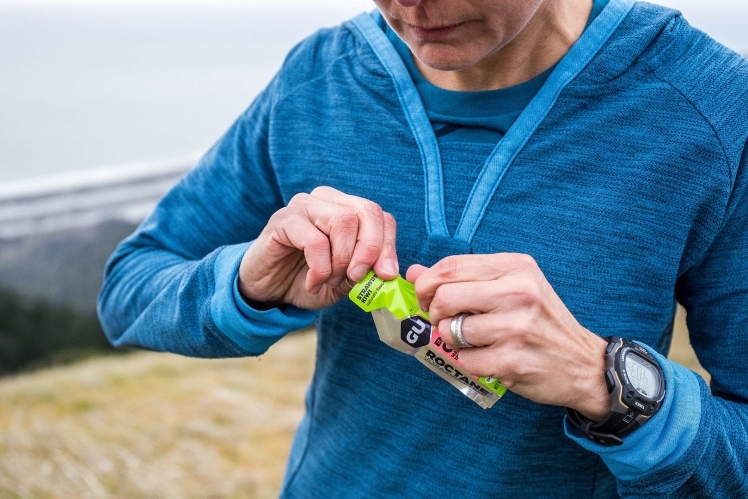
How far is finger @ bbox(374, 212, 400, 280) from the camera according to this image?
3.83ft

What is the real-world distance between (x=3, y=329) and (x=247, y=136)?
395cm

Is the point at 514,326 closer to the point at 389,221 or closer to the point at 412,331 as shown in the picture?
the point at 412,331

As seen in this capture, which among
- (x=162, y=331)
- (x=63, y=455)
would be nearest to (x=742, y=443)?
(x=162, y=331)

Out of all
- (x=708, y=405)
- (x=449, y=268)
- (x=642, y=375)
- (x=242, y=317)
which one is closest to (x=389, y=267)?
(x=449, y=268)

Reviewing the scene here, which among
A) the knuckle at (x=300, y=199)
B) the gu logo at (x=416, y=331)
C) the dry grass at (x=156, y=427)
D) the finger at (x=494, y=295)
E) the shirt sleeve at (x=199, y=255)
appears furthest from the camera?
the dry grass at (x=156, y=427)

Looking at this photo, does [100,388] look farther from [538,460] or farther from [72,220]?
[538,460]

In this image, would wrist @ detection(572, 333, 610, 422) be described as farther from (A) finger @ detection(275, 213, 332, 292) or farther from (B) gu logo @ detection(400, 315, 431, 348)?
(A) finger @ detection(275, 213, 332, 292)

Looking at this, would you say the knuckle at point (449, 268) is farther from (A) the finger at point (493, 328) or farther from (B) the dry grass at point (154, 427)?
(B) the dry grass at point (154, 427)

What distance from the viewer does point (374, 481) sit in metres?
1.43

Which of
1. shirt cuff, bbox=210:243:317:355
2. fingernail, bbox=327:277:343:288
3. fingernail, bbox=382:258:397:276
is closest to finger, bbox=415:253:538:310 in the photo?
fingernail, bbox=382:258:397:276

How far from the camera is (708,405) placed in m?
1.16

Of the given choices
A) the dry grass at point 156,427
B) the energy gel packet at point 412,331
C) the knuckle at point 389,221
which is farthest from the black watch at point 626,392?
the dry grass at point 156,427

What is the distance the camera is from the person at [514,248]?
3.64ft

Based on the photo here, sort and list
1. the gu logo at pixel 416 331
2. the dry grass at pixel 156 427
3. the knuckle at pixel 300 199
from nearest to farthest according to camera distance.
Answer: the gu logo at pixel 416 331 < the knuckle at pixel 300 199 < the dry grass at pixel 156 427
